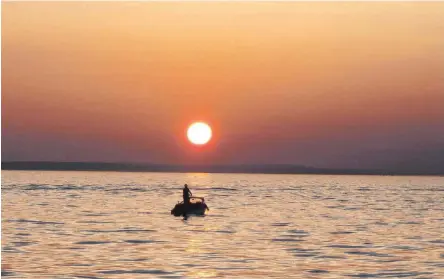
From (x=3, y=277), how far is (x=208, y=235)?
79.3 feet

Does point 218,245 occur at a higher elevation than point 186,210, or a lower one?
lower

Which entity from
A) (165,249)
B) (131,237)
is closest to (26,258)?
(165,249)

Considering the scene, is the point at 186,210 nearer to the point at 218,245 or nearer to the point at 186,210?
the point at 186,210

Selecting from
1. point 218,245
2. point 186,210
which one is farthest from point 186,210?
point 218,245

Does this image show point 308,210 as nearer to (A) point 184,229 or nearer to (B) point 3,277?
(A) point 184,229

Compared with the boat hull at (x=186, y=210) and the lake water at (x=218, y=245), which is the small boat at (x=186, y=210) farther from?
the lake water at (x=218, y=245)

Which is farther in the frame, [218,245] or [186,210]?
[186,210]

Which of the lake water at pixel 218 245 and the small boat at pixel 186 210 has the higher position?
the small boat at pixel 186 210

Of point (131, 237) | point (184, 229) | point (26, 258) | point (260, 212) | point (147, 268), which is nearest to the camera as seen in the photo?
point (147, 268)

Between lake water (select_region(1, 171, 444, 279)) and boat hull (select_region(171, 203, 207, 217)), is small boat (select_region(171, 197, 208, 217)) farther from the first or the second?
lake water (select_region(1, 171, 444, 279))

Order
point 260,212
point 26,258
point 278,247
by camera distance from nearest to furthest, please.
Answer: point 26,258 < point 278,247 < point 260,212

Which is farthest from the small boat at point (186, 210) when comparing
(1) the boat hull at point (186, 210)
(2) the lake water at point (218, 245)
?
(2) the lake water at point (218, 245)

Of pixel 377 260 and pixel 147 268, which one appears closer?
pixel 147 268

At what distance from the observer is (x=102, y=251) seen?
4669 centimetres
